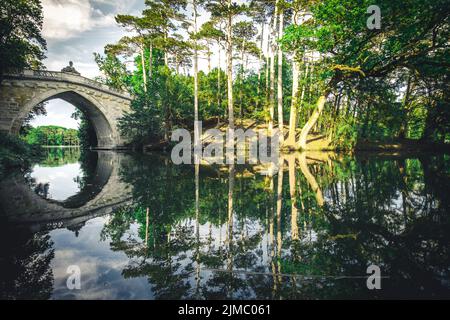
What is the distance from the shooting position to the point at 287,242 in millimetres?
2701

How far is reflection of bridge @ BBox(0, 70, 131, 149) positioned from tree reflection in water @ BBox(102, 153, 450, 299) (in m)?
22.9

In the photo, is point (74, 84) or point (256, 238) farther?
point (74, 84)

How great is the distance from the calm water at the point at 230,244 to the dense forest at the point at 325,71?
351 inches

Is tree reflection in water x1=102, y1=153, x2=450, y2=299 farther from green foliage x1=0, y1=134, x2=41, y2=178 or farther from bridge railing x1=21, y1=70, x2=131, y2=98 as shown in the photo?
bridge railing x1=21, y1=70, x2=131, y2=98

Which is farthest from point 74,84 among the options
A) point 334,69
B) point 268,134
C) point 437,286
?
point 437,286

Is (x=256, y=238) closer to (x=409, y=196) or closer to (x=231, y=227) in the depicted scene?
(x=231, y=227)

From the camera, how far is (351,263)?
2.20 metres

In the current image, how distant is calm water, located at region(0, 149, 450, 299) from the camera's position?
6.07 ft
